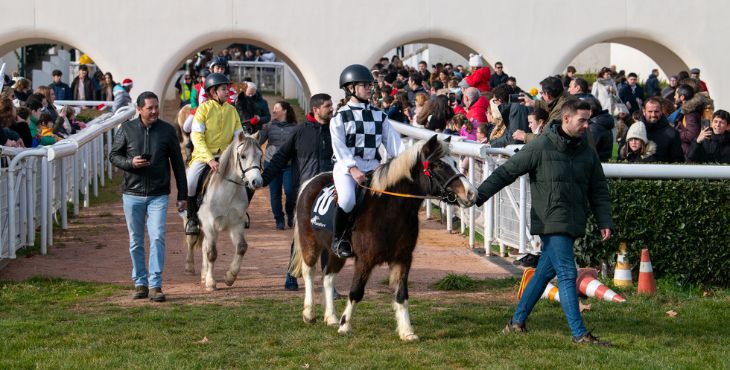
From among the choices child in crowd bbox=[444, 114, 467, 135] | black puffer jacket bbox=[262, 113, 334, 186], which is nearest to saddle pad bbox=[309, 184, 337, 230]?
black puffer jacket bbox=[262, 113, 334, 186]

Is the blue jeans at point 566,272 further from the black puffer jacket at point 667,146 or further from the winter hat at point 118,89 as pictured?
the winter hat at point 118,89

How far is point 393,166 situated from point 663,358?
86.0 inches

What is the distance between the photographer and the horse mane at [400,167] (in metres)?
7.46

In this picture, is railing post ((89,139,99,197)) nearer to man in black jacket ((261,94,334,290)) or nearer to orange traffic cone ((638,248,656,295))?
man in black jacket ((261,94,334,290))

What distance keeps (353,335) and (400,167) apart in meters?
1.23

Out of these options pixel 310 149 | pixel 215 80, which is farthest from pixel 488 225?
pixel 215 80

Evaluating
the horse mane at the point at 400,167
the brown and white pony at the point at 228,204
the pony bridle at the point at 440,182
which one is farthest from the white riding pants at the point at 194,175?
the pony bridle at the point at 440,182

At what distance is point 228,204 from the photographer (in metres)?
10.5

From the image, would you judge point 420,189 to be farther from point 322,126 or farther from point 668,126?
point 668,126

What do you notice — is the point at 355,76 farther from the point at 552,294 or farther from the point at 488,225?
the point at 488,225

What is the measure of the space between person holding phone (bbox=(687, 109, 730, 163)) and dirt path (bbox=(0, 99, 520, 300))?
7.57 feet

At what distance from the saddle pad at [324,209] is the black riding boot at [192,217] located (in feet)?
8.98

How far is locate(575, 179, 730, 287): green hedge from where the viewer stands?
9.56m

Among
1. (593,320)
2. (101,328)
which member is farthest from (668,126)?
(101,328)
